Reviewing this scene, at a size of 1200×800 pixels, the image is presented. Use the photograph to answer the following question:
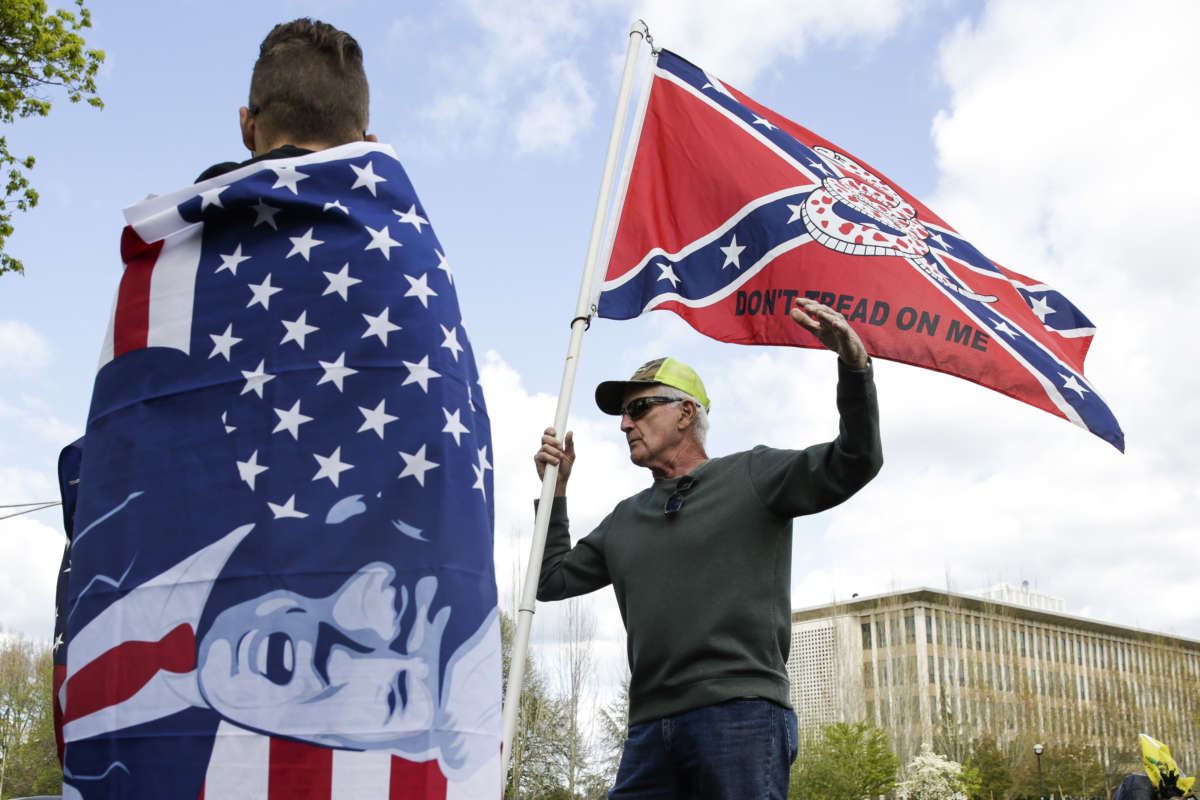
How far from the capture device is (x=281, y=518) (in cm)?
171

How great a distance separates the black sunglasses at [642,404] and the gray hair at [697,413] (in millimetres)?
15

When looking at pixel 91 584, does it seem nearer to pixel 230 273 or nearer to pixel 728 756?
pixel 230 273

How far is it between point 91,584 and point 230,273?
1.80 feet

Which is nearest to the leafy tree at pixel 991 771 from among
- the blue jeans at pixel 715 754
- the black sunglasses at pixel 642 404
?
the black sunglasses at pixel 642 404

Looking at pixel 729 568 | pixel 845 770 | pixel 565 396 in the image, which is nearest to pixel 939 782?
pixel 845 770

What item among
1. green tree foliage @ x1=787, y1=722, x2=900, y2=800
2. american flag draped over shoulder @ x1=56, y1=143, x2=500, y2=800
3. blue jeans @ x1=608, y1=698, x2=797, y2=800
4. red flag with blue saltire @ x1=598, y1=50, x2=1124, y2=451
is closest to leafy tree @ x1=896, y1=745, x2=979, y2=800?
green tree foliage @ x1=787, y1=722, x2=900, y2=800

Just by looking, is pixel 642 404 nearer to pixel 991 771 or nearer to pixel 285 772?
pixel 285 772

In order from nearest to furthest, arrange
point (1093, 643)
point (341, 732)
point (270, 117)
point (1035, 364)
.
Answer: point (341, 732), point (270, 117), point (1035, 364), point (1093, 643)

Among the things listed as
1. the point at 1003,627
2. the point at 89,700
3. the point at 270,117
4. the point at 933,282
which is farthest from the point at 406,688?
the point at 1003,627

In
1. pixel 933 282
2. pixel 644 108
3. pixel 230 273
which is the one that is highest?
pixel 644 108

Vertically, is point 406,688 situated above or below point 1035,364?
below

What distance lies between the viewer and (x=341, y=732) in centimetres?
164

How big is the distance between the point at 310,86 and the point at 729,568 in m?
1.80

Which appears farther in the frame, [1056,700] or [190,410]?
[1056,700]
